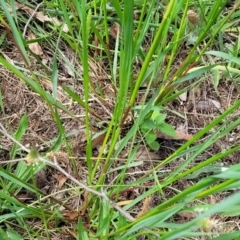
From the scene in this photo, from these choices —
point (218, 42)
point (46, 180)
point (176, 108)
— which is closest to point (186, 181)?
Answer: point (176, 108)

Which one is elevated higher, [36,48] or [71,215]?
[36,48]

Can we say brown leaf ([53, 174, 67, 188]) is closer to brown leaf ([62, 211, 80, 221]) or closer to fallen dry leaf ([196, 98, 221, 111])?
brown leaf ([62, 211, 80, 221])

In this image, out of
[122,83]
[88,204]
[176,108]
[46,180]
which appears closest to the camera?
[122,83]

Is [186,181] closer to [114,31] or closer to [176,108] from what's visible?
[176,108]

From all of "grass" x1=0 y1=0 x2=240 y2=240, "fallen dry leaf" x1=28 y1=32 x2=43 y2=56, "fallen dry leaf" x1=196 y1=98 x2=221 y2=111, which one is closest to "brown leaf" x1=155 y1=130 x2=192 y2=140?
"grass" x1=0 y1=0 x2=240 y2=240

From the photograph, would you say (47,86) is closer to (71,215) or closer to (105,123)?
(105,123)

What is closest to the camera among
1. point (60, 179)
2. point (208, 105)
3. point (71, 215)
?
point (71, 215)

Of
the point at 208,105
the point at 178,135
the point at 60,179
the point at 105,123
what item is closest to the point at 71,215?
the point at 60,179

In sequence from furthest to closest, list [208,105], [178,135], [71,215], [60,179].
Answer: [208,105]
[178,135]
[60,179]
[71,215]

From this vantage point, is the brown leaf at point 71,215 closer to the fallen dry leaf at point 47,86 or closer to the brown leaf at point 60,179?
the brown leaf at point 60,179
